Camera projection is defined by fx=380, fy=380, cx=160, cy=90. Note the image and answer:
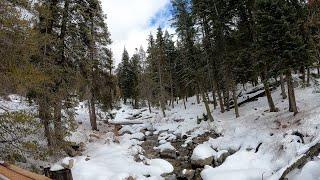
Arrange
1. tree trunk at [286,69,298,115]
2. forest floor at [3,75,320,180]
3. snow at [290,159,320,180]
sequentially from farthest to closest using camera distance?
1. tree trunk at [286,69,298,115]
2. forest floor at [3,75,320,180]
3. snow at [290,159,320,180]

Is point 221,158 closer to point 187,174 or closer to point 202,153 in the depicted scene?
point 202,153

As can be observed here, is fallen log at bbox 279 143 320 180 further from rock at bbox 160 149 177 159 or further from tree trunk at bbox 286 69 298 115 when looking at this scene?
rock at bbox 160 149 177 159

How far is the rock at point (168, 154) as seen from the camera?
2194 centimetres

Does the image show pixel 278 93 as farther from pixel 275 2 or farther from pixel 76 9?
pixel 76 9

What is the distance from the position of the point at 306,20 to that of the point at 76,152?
1437 centimetres

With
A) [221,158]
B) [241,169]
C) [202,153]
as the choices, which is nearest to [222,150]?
[221,158]

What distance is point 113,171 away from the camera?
53.0 feet

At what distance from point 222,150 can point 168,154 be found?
374 centimetres

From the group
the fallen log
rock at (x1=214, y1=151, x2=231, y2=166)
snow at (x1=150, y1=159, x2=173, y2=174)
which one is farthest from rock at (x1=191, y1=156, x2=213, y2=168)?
the fallen log

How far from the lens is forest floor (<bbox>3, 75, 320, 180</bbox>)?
48.9 feet

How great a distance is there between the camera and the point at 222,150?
19594 mm

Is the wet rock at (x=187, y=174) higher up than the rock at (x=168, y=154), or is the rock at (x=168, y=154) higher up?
the rock at (x=168, y=154)

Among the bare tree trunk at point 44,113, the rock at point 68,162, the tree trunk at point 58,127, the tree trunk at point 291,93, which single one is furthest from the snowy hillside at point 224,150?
the bare tree trunk at point 44,113

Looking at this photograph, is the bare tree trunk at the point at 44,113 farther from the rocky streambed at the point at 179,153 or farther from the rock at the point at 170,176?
the rocky streambed at the point at 179,153
